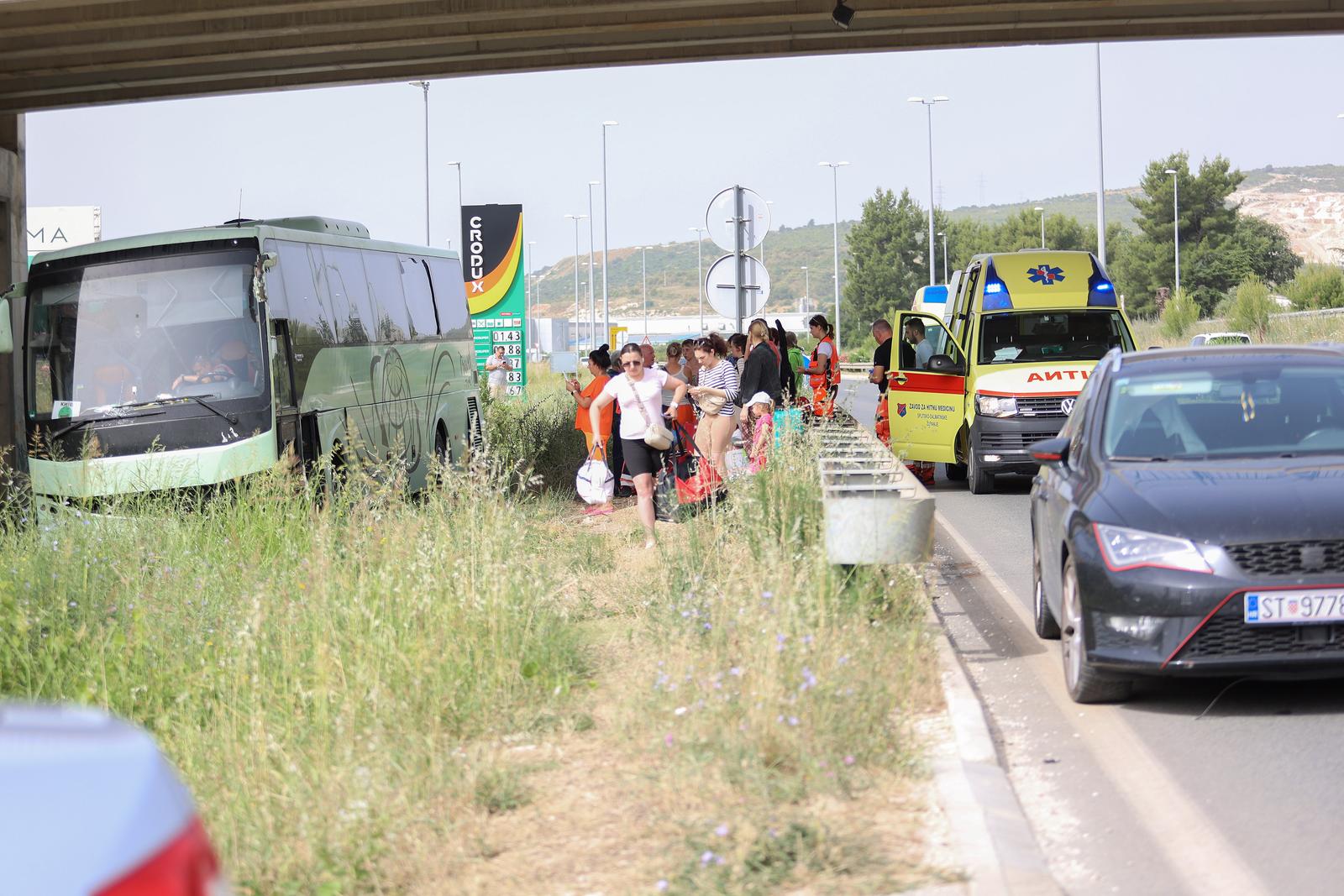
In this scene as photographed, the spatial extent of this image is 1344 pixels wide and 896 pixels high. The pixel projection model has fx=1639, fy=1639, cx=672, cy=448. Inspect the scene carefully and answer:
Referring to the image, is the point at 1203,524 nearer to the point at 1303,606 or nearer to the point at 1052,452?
the point at 1303,606

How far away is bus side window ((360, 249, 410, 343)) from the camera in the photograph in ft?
63.5

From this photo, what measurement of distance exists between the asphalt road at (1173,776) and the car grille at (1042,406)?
8.84m

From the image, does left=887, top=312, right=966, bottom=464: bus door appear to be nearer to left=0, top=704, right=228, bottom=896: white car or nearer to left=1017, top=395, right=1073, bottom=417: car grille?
left=1017, top=395, right=1073, bottom=417: car grille

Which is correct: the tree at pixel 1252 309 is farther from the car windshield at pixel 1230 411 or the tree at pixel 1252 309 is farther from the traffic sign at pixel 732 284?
the car windshield at pixel 1230 411

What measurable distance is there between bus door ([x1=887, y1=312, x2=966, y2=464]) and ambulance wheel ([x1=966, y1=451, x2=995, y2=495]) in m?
0.46

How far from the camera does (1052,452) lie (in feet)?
27.8

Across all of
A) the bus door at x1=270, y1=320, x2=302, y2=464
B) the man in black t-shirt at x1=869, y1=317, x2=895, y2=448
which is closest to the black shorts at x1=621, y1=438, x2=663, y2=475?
the bus door at x1=270, y1=320, x2=302, y2=464

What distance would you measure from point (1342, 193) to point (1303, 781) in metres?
199

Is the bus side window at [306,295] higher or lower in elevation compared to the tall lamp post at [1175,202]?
lower

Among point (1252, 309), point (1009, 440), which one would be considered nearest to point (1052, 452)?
point (1009, 440)

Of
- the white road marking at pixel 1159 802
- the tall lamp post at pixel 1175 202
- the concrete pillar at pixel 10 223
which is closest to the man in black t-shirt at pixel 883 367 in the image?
the concrete pillar at pixel 10 223

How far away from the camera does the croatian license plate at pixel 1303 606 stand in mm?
6688

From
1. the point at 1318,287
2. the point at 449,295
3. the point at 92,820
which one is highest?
the point at 1318,287

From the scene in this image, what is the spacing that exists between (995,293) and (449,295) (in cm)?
808
